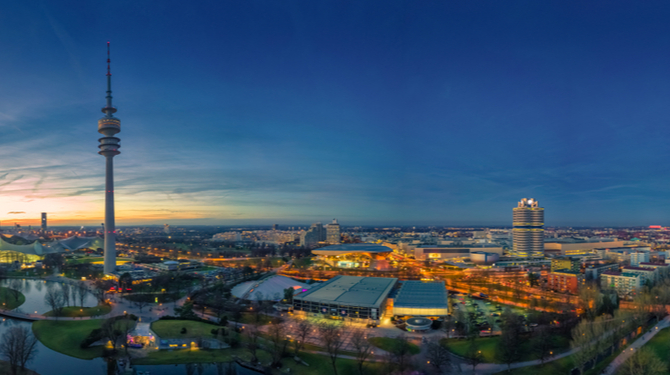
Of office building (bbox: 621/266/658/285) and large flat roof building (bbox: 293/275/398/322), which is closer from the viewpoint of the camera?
large flat roof building (bbox: 293/275/398/322)

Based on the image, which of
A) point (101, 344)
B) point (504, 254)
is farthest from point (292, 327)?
point (504, 254)

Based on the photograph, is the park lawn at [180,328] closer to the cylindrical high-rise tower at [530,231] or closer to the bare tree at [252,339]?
the bare tree at [252,339]

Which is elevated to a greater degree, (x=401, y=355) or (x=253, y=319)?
(x=401, y=355)

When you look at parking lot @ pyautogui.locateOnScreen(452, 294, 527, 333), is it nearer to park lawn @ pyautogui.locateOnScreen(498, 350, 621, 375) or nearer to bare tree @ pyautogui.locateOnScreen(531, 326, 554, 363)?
bare tree @ pyautogui.locateOnScreen(531, 326, 554, 363)

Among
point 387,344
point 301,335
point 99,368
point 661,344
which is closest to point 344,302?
point 301,335

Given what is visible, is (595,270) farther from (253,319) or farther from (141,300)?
(141,300)

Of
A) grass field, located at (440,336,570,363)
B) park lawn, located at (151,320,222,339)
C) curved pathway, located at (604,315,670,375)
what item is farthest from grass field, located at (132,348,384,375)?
curved pathway, located at (604,315,670,375)
